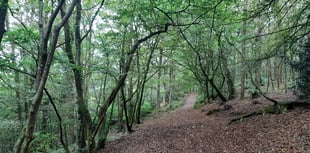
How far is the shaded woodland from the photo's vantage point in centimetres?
645

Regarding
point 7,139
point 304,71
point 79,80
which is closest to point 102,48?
point 79,80

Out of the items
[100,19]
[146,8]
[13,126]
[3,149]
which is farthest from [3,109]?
[146,8]

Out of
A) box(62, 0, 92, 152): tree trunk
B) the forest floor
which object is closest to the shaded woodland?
box(62, 0, 92, 152): tree trunk

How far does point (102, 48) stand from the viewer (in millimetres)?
10156

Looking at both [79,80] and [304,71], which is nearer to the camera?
[79,80]

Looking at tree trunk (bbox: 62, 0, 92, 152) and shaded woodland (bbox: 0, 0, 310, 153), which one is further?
tree trunk (bbox: 62, 0, 92, 152)

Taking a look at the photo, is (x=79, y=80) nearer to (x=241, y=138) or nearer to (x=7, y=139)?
(x=241, y=138)

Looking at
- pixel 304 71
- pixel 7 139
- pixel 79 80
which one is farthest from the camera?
pixel 7 139

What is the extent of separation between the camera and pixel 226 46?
49.1 ft

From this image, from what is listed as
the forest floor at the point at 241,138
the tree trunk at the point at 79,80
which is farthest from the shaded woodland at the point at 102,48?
the forest floor at the point at 241,138

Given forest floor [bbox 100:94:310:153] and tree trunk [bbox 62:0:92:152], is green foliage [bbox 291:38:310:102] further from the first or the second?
tree trunk [bbox 62:0:92:152]

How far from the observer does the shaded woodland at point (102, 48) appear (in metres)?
6.45

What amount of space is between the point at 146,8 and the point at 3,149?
14.1 m

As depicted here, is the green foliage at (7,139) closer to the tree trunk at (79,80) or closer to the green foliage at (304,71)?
the tree trunk at (79,80)
